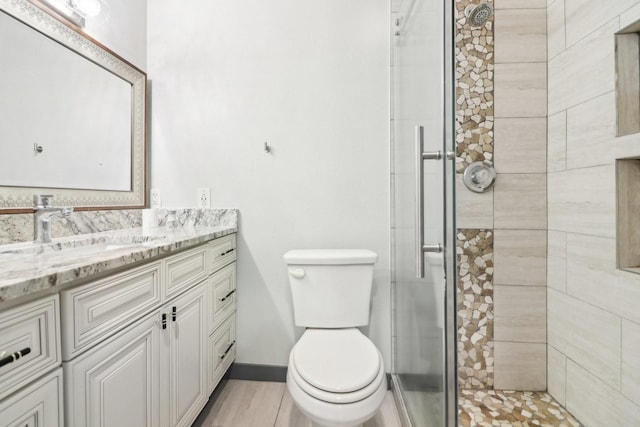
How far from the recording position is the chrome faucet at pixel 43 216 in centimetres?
→ 117

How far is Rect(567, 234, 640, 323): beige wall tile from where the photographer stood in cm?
113

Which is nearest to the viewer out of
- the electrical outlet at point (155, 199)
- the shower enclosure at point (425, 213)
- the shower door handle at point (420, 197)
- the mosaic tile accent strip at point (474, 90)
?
the shower enclosure at point (425, 213)

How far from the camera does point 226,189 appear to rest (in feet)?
5.92

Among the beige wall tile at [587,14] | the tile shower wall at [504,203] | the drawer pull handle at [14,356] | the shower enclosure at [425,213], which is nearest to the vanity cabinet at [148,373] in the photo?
the drawer pull handle at [14,356]

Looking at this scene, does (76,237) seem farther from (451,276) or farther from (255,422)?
(451,276)

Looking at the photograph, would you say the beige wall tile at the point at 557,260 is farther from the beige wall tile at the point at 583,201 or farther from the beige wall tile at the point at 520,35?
the beige wall tile at the point at 520,35

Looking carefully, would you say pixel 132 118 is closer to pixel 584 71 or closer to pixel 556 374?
pixel 584 71

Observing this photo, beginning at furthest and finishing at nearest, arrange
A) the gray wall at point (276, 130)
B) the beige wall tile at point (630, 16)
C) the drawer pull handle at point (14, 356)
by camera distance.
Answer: the gray wall at point (276, 130) < the beige wall tile at point (630, 16) < the drawer pull handle at point (14, 356)

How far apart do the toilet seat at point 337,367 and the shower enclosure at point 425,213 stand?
20 centimetres

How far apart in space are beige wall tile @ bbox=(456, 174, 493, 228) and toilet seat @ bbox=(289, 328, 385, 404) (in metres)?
0.81

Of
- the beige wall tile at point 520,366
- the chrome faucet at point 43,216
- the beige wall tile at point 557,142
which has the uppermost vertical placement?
the beige wall tile at point 557,142

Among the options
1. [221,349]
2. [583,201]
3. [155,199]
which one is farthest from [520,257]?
[155,199]

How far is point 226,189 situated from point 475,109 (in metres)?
1.41

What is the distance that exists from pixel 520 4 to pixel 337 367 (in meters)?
1.91
